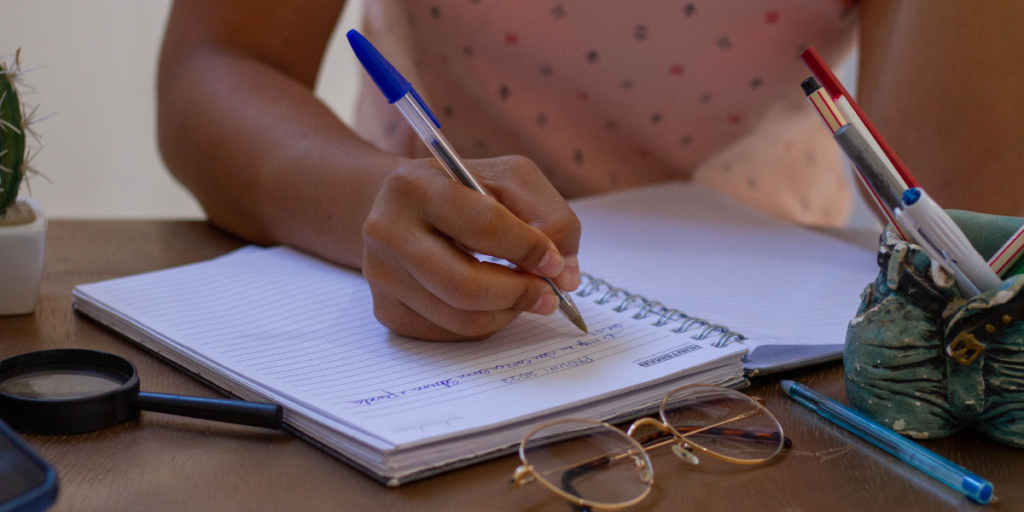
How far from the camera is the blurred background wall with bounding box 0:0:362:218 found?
1.74 m

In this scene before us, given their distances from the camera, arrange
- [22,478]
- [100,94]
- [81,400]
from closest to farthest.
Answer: [22,478] < [81,400] < [100,94]

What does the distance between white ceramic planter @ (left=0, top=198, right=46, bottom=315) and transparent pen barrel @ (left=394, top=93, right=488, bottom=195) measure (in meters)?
0.31

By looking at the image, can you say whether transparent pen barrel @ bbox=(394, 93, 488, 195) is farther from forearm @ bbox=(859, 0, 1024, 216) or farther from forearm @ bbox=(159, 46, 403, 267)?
forearm @ bbox=(859, 0, 1024, 216)

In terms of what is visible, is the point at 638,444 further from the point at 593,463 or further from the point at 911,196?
the point at 911,196

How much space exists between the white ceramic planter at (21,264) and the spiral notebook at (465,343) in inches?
1.4

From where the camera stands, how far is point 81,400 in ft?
1.32

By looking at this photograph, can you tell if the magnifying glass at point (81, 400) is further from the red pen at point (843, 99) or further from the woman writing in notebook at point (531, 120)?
the red pen at point (843, 99)

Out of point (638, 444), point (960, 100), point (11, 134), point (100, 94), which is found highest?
point (100, 94)

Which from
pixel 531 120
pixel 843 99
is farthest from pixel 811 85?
pixel 531 120

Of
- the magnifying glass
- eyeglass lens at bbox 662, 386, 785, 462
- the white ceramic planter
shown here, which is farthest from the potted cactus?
eyeglass lens at bbox 662, 386, 785, 462

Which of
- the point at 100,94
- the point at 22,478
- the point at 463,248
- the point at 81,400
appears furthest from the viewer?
the point at 100,94

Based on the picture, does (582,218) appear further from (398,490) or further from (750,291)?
(398,490)

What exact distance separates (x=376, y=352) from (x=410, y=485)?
14 cm

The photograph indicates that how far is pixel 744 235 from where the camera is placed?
0.83m
